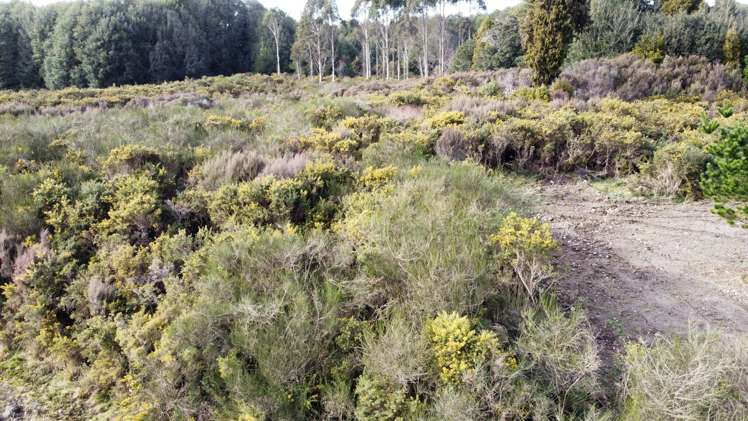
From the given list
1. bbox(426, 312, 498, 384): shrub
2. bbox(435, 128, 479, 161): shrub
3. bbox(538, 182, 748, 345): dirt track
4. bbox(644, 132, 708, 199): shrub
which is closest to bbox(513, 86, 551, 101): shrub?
bbox(435, 128, 479, 161): shrub

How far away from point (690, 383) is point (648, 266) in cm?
242

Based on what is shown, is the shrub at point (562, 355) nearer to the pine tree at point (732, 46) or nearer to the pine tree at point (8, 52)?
the pine tree at point (732, 46)

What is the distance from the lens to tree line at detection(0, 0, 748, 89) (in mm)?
16688

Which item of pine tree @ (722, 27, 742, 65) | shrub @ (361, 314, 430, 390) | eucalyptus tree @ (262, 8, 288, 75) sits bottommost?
shrub @ (361, 314, 430, 390)

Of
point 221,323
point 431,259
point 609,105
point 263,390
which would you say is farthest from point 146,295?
point 609,105

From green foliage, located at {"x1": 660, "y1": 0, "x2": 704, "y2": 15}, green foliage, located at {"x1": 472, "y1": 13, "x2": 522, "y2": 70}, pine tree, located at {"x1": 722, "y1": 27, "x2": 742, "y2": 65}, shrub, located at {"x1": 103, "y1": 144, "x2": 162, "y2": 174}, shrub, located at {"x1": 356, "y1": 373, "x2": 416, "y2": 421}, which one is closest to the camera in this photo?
shrub, located at {"x1": 356, "y1": 373, "x2": 416, "y2": 421}

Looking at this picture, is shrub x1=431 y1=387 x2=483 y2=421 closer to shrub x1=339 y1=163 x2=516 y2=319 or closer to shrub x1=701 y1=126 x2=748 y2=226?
shrub x1=339 y1=163 x2=516 y2=319

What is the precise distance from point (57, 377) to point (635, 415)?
14.3 ft

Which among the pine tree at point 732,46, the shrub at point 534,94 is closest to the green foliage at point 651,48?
the pine tree at point 732,46

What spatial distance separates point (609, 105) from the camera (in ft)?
31.5

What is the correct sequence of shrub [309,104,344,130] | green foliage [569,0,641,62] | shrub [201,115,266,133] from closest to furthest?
shrub [201,115,266,133], shrub [309,104,344,130], green foliage [569,0,641,62]

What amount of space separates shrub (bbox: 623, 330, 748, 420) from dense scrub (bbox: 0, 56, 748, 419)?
13 mm

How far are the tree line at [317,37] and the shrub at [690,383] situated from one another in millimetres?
14057

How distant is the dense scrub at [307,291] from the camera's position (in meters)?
2.53
